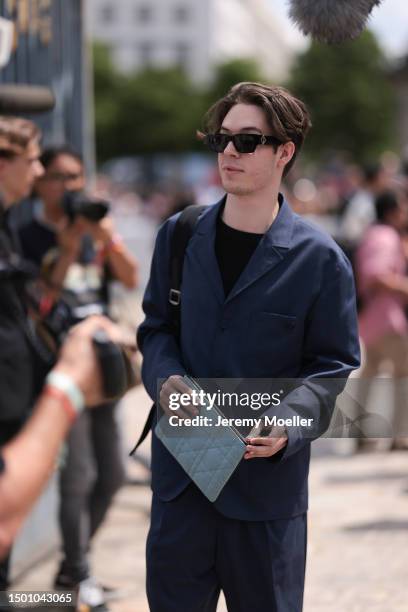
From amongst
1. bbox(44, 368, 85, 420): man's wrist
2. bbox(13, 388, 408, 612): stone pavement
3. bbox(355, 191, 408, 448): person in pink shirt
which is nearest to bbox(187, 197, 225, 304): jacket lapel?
bbox(44, 368, 85, 420): man's wrist

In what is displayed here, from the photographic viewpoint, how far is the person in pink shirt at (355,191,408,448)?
22.9 ft

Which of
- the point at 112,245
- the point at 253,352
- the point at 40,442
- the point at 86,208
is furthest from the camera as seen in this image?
the point at 112,245

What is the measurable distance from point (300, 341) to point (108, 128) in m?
90.6

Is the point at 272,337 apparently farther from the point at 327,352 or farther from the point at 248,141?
the point at 248,141

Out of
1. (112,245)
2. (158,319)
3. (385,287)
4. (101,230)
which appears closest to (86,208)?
(101,230)

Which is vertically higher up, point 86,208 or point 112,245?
point 86,208

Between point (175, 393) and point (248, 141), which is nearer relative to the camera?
point (175, 393)

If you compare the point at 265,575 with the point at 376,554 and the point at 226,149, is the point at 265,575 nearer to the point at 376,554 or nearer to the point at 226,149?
the point at 226,149

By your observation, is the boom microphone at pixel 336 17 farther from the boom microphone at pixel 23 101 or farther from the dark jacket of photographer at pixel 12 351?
the boom microphone at pixel 23 101

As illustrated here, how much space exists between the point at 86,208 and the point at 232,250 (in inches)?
55.8

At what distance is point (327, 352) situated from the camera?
9.21 ft

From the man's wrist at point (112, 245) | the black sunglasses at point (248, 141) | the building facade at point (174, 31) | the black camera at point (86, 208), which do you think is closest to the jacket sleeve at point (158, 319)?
the black sunglasses at point (248, 141)

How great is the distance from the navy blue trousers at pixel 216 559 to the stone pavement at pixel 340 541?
68.4 inches

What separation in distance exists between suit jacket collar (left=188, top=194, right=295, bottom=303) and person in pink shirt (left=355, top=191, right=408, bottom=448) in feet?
13.6
